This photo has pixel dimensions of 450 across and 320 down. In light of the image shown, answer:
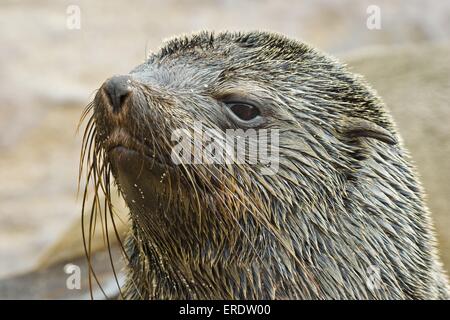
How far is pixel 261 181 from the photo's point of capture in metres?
3.89

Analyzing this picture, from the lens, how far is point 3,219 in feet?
30.2

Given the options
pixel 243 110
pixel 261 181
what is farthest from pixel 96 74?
pixel 261 181

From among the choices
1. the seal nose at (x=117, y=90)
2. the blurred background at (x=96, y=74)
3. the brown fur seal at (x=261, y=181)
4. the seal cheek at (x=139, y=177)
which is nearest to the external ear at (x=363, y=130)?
the brown fur seal at (x=261, y=181)

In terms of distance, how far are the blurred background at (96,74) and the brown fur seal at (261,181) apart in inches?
76.7

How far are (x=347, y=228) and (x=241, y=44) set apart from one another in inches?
42.0

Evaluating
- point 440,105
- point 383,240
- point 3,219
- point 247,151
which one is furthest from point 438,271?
point 3,219

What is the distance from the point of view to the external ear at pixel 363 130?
13.6ft

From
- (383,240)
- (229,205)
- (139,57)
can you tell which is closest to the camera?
(229,205)

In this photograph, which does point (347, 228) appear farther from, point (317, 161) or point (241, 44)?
point (241, 44)

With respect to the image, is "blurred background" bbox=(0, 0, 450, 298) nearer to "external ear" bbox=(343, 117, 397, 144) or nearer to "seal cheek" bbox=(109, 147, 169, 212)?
"external ear" bbox=(343, 117, 397, 144)

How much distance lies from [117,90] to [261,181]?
80 cm

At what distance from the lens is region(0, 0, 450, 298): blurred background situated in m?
6.54

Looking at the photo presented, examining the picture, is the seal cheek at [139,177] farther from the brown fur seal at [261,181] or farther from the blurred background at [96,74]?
the blurred background at [96,74]

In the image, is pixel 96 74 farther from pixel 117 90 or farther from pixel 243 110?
pixel 117 90
